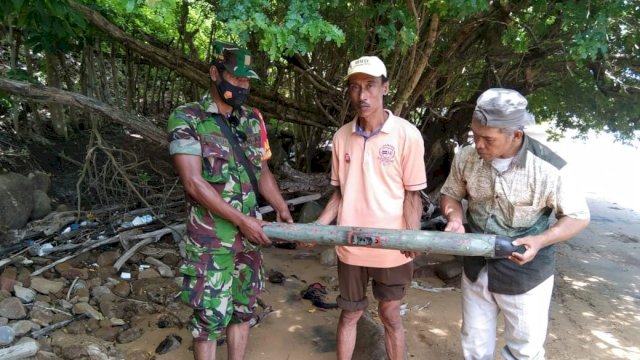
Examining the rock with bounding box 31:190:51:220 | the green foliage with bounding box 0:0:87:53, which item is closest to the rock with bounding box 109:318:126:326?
the rock with bounding box 31:190:51:220

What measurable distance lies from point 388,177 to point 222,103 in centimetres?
107

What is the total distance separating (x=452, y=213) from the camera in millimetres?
2848

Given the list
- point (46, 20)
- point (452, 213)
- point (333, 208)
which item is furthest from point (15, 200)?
point (452, 213)

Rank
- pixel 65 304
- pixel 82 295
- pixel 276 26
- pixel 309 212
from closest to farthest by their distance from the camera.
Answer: pixel 276 26 → pixel 65 304 → pixel 82 295 → pixel 309 212

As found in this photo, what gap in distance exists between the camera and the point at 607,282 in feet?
19.4

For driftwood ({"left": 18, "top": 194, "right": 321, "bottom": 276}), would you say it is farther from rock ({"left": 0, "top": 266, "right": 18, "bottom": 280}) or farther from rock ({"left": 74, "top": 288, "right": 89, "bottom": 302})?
rock ({"left": 74, "top": 288, "right": 89, "bottom": 302})

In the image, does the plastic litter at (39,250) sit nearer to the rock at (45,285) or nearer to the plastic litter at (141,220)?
the rock at (45,285)

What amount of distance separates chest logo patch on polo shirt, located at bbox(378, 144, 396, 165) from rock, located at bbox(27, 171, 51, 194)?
185 inches

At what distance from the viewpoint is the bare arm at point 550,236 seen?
7.86 feet

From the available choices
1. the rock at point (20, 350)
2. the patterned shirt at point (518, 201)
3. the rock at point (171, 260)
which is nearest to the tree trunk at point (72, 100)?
the rock at point (171, 260)

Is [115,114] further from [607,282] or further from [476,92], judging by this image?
[607,282]

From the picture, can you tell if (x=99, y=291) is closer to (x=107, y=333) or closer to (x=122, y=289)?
(x=122, y=289)

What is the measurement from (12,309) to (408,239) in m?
3.24

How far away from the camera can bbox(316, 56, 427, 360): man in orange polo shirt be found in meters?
2.87
